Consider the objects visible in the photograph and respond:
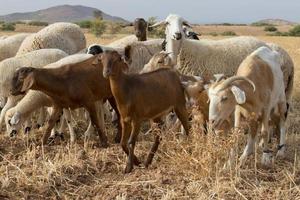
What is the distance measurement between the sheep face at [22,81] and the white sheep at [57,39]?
4974 millimetres

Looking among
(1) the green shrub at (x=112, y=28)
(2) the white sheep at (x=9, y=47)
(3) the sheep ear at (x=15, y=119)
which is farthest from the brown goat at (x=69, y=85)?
(1) the green shrub at (x=112, y=28)

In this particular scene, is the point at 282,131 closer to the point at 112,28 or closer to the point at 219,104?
the point at 219,104

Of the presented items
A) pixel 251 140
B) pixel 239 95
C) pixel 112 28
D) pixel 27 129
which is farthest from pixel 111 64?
pixel 112 28

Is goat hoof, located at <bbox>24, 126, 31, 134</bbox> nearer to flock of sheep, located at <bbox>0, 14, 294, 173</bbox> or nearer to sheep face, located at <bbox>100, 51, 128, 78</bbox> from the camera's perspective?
flock of sheep, located at <bbox>0, 14, 294, 173</bbox>

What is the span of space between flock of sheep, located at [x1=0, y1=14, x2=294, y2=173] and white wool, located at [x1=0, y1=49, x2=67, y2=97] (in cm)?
2

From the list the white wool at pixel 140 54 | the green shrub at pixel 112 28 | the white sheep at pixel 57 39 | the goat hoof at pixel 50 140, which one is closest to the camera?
the goat hoof at pixel 50 140

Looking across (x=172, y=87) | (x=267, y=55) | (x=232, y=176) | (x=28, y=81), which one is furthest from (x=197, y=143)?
(x=28, y=81)

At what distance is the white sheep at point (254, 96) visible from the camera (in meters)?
7.31

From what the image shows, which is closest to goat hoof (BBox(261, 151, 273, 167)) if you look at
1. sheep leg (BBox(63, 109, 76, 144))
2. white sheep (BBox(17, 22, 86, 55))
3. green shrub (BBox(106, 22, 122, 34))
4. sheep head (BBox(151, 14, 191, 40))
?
sheep leg (BBox(63, 109, 76, 144))

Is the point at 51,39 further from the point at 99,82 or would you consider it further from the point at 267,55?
the point at 267,55

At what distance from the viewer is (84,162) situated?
309 inches

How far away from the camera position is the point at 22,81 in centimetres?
A: 868

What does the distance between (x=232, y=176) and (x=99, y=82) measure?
10.3 feet

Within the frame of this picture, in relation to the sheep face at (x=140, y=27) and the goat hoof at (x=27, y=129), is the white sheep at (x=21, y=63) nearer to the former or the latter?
the goat hoof at (x=27, y=129)
